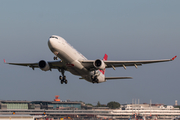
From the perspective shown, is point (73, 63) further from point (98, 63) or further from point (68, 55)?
point (98, 63)

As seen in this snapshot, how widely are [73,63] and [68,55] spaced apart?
1.85 metres

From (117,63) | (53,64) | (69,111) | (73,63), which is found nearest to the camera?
(73,63)

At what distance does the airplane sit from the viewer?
43125mm

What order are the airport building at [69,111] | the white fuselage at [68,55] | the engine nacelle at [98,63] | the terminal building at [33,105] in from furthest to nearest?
the terminal building at [33,105]
the airport building at [69,111]
the engine nacelle at [98,63]
the white fuselage at [68,55]

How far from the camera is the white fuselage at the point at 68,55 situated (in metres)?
42.6

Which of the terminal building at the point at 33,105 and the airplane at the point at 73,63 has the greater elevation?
the terminal building at the point at 33,105

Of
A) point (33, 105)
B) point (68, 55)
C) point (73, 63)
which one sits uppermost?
point (33, 105)

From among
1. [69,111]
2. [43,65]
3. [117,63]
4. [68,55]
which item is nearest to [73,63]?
[68,55]

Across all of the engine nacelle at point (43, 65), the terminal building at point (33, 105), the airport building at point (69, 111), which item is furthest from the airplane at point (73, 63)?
the terminal building at point (33, 105)

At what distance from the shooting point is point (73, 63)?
4544cm

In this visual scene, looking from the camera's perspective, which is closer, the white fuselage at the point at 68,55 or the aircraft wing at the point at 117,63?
the white fuselage at the point at 68,55

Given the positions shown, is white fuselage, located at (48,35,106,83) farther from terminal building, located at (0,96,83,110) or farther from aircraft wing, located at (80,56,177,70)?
terminal building, located at (0,96,83,110)

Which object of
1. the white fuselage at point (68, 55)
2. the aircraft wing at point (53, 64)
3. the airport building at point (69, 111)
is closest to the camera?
the white fuselage at point (68, 55)

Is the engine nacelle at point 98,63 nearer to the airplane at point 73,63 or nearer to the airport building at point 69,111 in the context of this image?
the airplane at point 73,63
